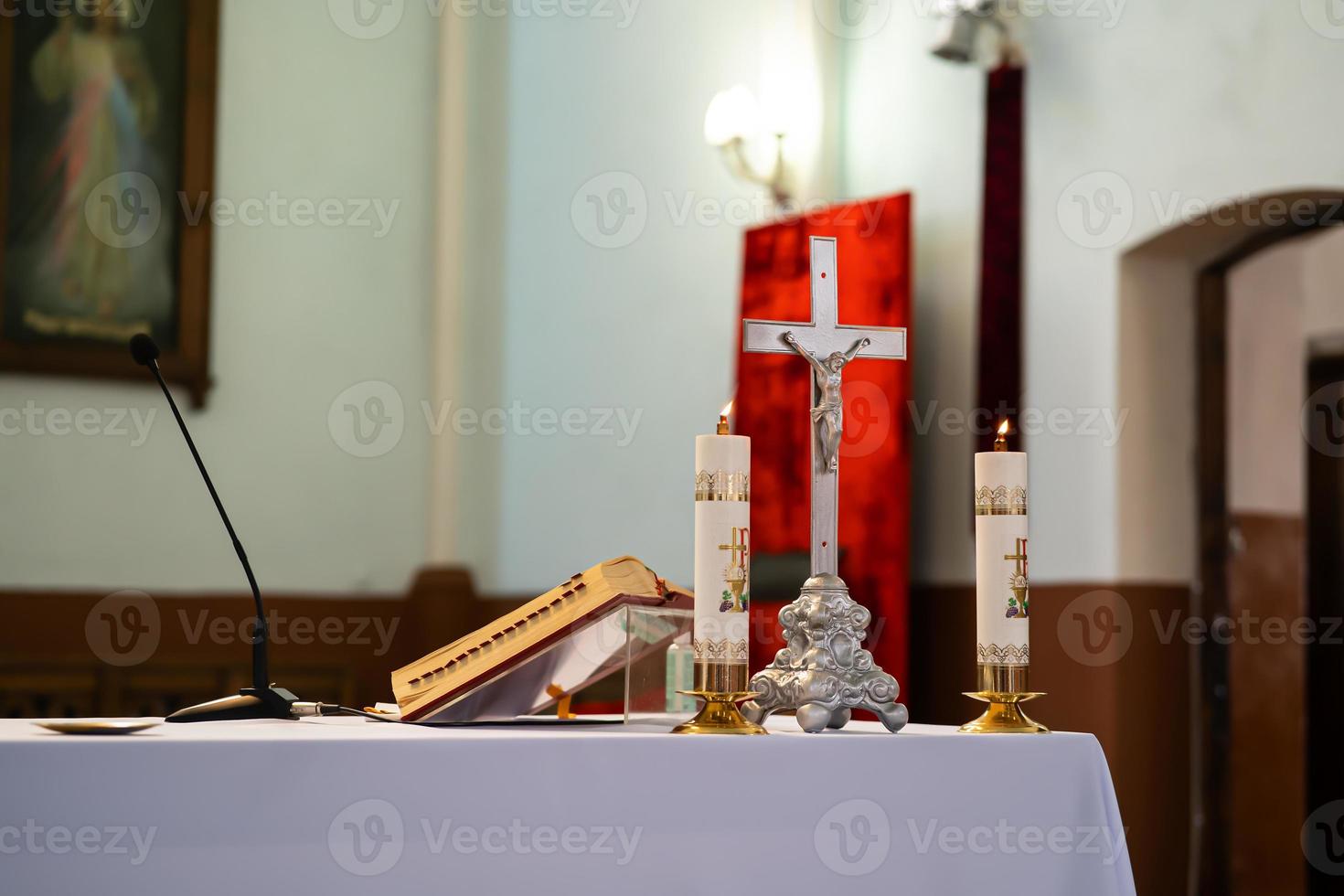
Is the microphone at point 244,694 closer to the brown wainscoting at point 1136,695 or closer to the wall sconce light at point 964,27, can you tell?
the brown wainscoting at point 1136,695

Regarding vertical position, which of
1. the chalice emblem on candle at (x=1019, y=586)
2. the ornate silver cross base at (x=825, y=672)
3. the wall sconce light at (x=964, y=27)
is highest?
the wall sconce light at (x=964, y=27)

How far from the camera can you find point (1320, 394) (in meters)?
5.70

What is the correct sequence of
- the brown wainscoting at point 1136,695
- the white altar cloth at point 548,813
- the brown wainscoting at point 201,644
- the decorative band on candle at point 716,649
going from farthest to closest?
the brown wainscoting at point 201,644 → the brown wainscoting at point 1136,695 → the decorative band on candle at point 716,649 → the white altar cloth at point 548,813

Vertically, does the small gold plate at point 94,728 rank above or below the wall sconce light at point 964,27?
below

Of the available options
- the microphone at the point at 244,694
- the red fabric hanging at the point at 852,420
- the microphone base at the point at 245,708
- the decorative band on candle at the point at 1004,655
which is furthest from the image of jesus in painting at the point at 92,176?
the decorative band on candle at the point at 1004,655

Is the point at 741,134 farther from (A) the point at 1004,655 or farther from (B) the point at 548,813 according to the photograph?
(B) the point at 548,813

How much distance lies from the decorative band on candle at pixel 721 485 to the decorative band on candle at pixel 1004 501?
394mm

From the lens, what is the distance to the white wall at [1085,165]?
439cm

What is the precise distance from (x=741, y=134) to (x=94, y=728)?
484 centimetres

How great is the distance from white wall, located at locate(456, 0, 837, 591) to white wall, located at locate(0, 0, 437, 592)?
15.2 inches

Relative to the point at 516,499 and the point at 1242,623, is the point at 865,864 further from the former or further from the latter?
the point at 516,499

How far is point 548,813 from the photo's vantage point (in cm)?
171

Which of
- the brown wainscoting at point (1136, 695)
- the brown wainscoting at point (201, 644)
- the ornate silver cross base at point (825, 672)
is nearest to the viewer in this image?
the ornate silver cross base at point (825, 672)

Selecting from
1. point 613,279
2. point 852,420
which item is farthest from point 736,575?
point 613,279
